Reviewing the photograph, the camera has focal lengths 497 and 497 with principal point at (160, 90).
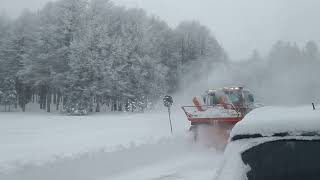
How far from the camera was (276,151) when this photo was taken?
310 centimetres

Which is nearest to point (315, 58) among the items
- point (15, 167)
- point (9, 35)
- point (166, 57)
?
point (166, 57)

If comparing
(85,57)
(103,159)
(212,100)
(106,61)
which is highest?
(85,57)

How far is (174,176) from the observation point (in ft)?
38.7

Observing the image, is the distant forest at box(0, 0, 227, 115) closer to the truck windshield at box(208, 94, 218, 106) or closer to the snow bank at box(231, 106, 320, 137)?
the truck windshield at box(208, 94, 218, 106)

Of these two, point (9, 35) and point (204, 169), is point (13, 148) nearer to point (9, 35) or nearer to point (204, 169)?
point (204, 169)

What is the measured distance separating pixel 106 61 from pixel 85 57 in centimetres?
226

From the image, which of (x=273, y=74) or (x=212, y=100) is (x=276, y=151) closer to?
(x=212, y=100)

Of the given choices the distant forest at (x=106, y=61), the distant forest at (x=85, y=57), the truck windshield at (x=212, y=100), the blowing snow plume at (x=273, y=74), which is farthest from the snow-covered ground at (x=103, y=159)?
the blowing snow plume at (x=273, y=74)

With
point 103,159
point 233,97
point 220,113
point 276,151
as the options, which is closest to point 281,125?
point 276,151

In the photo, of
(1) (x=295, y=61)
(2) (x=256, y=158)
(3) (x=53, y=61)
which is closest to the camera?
(2) (x=256, y=158)

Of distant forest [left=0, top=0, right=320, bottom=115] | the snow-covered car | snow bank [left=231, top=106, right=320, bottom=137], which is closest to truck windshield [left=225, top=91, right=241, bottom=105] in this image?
snow bank [left=231, top=106, right=320, bottom=137]

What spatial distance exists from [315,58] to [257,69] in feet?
95.0

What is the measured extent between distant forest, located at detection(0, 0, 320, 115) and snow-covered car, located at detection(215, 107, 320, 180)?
112 feet

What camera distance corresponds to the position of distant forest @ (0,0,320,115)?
165 feet
